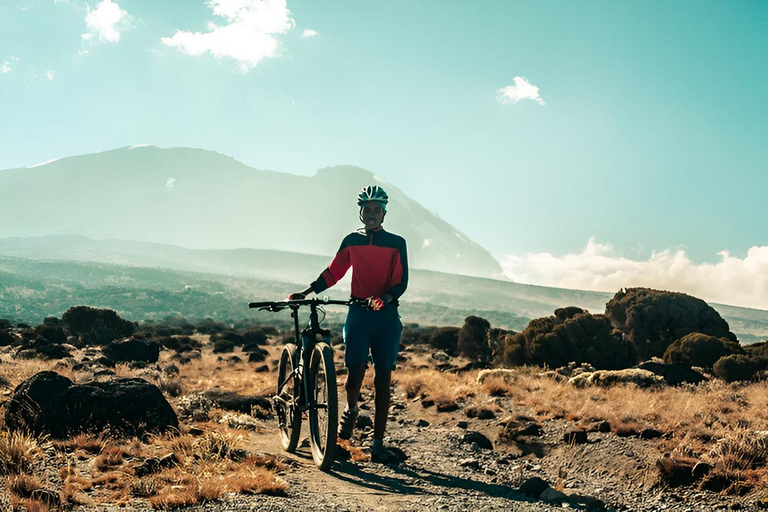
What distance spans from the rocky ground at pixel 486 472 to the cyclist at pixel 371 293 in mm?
766

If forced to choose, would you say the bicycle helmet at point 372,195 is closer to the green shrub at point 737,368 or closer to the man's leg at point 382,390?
the man's leg at point 382,390

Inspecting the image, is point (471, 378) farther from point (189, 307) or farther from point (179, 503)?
point (189, 307)

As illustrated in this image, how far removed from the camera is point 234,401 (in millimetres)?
9695

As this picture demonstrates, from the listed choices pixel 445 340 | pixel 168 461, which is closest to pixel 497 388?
pixel 168 461

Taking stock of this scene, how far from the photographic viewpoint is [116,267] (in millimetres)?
145750

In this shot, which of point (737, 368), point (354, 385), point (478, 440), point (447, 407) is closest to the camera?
point (354, 385)

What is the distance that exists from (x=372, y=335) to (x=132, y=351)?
1595cm

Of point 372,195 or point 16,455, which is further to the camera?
point 372,195

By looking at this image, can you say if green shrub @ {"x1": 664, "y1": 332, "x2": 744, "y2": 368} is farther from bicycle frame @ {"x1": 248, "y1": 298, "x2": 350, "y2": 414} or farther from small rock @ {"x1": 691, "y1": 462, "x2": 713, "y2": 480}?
bicycle frame @ {"x1": 248, "y1": 298, "x2": 350, "y2": 414}

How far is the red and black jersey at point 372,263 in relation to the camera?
6086 millimetres

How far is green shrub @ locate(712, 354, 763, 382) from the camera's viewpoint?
14688 millimetres

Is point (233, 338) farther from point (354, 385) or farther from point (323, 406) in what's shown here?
point (323, 406)

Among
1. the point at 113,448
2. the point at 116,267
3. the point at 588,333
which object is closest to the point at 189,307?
the point at 116,267

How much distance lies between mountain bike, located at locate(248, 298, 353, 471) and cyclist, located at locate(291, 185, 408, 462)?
1.07 feet
